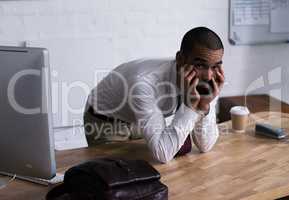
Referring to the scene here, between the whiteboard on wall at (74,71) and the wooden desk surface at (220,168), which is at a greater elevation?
the whiteboard on wall at (74,71)

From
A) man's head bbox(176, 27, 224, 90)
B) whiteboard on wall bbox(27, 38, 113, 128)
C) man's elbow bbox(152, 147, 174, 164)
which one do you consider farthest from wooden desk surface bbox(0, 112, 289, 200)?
whiteboard on wall bbox(27, 38, 113, 128)

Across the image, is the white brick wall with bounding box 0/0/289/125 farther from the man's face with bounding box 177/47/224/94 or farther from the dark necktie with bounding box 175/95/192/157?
the dark necktie with bounding box 175/95/192/157

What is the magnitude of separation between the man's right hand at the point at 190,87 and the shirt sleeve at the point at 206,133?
11 cm

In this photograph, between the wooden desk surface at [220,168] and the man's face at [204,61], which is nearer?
the wooden desk surface at [220,168]

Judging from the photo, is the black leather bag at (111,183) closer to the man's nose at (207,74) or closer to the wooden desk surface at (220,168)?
the wooden desk surface at (220,168)

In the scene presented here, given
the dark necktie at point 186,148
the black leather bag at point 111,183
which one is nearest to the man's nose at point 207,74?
the dark necktie at point 186,148

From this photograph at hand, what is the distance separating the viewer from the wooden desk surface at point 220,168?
1.60 meters

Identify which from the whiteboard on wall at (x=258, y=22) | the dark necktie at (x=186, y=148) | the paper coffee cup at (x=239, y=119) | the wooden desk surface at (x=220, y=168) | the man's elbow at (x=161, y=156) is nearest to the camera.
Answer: the wooden desk surface at (x=220, y=168)

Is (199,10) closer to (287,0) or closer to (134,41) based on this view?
(134,41)

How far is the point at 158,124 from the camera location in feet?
6.32

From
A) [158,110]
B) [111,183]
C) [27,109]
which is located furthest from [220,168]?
[27,109]

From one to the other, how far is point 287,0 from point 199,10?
2.45 feet

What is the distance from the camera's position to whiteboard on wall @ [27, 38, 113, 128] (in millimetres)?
3043

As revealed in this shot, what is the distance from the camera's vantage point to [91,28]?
122 inches
